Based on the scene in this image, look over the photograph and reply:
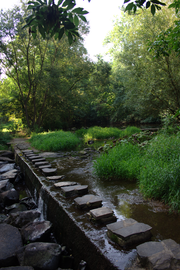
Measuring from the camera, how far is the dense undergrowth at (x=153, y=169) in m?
2.66

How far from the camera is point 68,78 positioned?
53.8 ft

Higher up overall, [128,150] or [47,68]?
[47,68]

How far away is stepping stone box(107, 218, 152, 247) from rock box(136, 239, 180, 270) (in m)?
0.15

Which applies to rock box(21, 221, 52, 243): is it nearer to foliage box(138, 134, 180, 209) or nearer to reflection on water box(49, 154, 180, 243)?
reflection on water box(49, 154, 180, 243)

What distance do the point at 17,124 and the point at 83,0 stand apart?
19.9m

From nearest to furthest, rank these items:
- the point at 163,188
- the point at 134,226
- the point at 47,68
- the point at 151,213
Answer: the point at 134,226 → the point at 151,213 → the point at 163,188 → the point at 47,68

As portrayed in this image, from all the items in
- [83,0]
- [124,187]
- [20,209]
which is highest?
[83,0]

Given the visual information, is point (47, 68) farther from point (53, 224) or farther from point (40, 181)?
point (53, 224)

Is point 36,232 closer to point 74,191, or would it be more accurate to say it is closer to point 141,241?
point 74,191

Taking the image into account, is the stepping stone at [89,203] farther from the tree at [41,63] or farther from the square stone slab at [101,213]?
the tree at [41,63]

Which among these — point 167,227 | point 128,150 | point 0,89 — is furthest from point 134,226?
point 0,89

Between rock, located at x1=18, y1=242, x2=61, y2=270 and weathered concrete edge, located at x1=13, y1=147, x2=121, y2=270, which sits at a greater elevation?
weathered concrete edge, located at x1=13, y1=147, x2=121, y2=270

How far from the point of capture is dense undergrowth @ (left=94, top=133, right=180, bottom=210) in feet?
8.71

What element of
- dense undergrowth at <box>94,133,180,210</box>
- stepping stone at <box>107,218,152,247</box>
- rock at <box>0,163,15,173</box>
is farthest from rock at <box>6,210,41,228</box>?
rock at <box>0,163,15,173</box>
